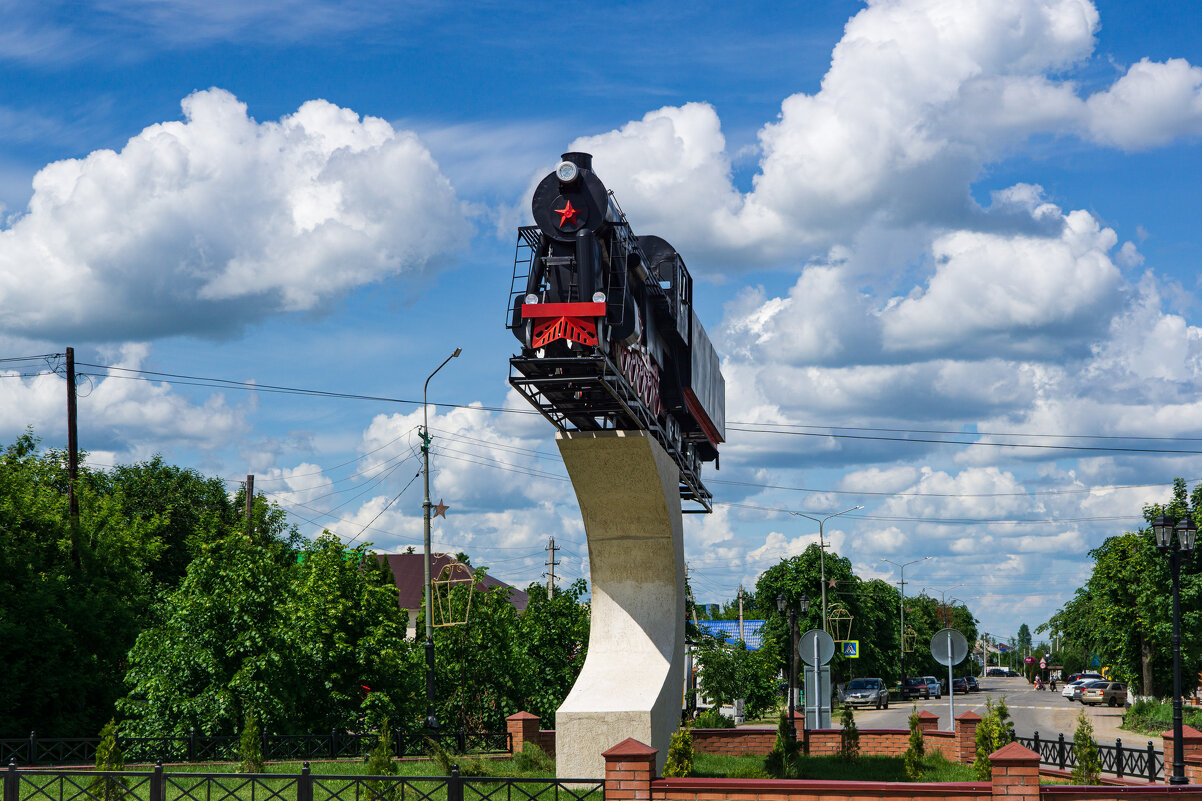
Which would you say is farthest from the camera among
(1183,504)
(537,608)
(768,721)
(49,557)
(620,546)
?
(768,721)

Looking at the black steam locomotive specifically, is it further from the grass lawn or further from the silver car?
the silver car

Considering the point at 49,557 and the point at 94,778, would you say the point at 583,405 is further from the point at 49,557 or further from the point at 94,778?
the point at 49,557

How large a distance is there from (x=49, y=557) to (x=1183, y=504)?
4236 centimetres

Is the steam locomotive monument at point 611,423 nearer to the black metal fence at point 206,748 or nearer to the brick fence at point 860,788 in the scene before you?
the black metal fence at point 206,748

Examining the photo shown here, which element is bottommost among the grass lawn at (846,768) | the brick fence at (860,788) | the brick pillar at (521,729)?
the grass lawn at (846,768)

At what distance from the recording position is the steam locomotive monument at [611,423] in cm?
2155

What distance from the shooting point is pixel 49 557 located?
1435 inches

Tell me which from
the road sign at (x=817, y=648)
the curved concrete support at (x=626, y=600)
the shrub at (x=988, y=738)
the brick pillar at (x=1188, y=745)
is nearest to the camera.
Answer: the brick pillar at (x=1188, y=745)

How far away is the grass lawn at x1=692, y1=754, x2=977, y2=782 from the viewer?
24.9 metres

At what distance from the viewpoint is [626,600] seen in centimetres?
2506

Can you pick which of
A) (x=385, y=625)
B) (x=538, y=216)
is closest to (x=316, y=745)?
(x=385, y=625)

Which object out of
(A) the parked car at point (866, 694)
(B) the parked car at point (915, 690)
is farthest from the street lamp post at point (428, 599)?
(B) the parked car at point (915, 690)

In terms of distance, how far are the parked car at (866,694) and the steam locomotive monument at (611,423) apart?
149 feet

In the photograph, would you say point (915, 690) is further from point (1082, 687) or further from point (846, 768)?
point (846, 768)
